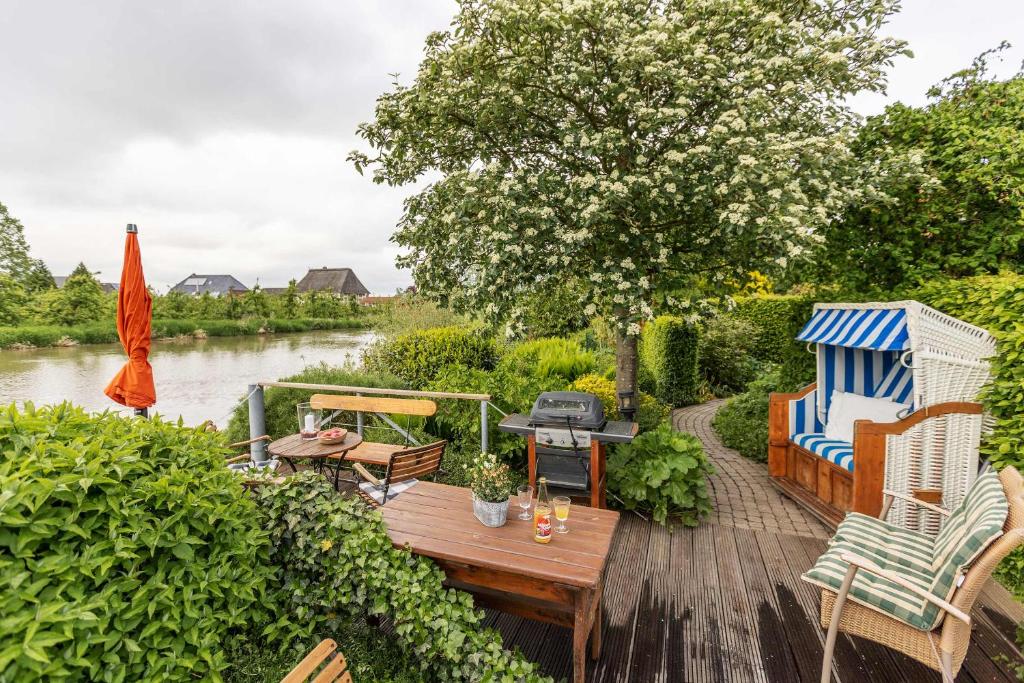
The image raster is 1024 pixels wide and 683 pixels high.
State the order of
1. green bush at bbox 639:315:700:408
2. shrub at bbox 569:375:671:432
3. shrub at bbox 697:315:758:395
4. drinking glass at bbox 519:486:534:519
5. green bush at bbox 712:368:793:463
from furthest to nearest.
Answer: shrub at bbox 697:315:758:395
green bush at bbox 639:315:700:408
green bush at bbox 712:368:793:463
shrub at bbox 569:375:671:432
drinking glass at bbox 519:486:534:519

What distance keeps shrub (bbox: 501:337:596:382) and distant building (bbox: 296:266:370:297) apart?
1698 inches

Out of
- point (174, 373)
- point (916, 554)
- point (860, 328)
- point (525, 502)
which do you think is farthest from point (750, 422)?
point (174, 373)

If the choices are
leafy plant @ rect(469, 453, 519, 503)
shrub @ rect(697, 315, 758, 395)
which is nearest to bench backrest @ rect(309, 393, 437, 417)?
leafy plant @ rect(469, 453, 519, 503)

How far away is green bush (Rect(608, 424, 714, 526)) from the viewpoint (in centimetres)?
423

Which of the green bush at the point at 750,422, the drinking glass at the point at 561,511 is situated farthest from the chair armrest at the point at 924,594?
the green bush at the point at 750,422

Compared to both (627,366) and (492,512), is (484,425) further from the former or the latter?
(492,512)

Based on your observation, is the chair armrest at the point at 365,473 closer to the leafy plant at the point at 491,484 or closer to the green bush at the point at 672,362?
the leafy plant at the point at 491,484

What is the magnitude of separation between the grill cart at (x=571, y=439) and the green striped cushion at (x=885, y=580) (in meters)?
1.72

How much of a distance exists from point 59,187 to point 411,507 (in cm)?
1181

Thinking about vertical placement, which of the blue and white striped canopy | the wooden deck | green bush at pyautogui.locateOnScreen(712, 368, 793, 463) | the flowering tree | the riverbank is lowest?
the wooden deck

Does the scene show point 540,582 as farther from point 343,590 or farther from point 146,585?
point 146,585

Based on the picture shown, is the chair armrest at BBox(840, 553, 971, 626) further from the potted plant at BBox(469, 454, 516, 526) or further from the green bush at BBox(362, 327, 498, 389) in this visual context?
the green bush at BBox(362, 327, 498, 389)

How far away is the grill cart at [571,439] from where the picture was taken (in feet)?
13.4

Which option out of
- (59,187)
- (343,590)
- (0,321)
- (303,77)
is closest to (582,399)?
(343,590)
